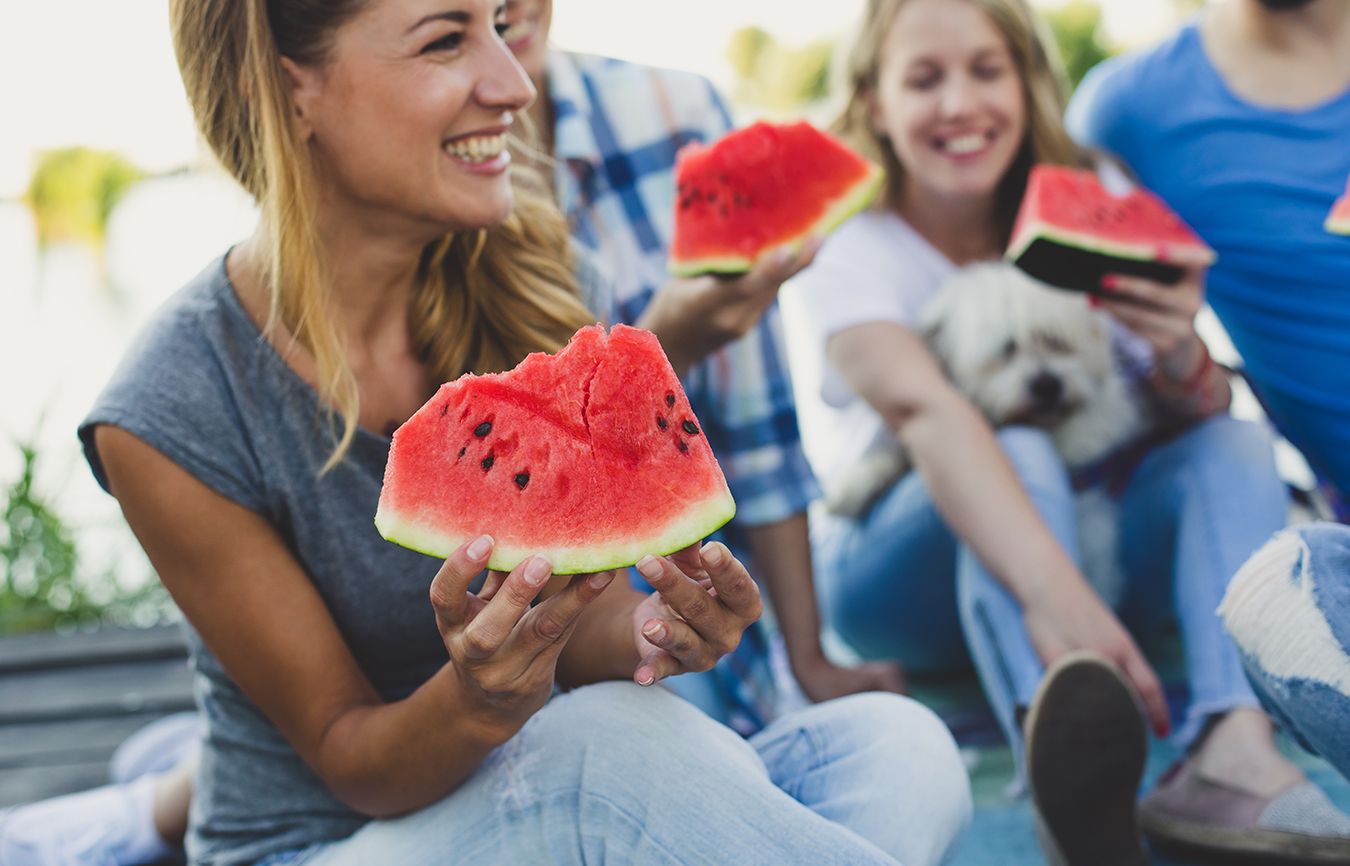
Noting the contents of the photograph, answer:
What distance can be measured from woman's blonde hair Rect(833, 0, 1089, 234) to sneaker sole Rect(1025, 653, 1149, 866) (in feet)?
5.01

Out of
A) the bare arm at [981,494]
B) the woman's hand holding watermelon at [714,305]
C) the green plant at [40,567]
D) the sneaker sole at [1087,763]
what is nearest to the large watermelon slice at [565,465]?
the woman's hand holding watermelon at [714,305]

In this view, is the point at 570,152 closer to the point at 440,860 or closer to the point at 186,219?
the point at 440,860

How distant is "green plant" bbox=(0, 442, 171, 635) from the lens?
487cm

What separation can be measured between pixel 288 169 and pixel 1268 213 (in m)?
2.16

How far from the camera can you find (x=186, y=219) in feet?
44.0

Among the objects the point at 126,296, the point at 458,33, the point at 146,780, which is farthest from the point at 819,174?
the point at 126,296

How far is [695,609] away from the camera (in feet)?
5.25

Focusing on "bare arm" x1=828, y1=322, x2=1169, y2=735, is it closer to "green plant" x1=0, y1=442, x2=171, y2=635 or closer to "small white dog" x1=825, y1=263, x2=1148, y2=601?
"small white dog" x1=825, y1=263, x2=1148, y2=601

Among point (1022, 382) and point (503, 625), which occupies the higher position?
point (503, 625)

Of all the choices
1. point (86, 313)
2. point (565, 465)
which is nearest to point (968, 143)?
point (565, 465)

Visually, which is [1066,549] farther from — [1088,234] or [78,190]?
[78,190]

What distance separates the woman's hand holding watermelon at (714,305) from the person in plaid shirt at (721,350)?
37 centimetres

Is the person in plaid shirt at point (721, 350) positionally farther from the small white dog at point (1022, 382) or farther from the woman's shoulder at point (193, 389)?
the woman's shoulder at point (193, 389)

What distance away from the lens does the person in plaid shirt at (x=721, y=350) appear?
2.94m
